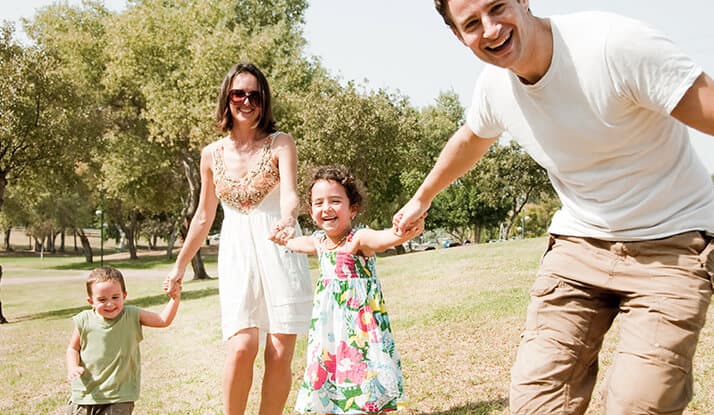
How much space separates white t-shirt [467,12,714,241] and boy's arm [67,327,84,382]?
339 cm

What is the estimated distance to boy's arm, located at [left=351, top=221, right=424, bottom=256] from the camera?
13.6 ft

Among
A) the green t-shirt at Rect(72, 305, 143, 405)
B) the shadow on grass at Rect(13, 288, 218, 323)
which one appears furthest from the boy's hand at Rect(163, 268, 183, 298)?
the shadow on grass at Rect(13, 288, 218, 323)

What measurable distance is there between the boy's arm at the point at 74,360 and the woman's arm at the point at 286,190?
152cm

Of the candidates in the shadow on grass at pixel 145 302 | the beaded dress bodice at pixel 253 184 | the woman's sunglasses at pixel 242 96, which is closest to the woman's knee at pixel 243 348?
the beaded dress bodice at pixel 253 184

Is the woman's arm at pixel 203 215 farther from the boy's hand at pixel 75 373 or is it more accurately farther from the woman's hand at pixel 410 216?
the woman's hand at pixel 410 216

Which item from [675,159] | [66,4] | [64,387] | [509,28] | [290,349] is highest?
[66,4]

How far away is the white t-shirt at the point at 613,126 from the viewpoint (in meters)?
2.47

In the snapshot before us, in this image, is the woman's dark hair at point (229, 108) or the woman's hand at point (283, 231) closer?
the woman's hand at point (283, 231)

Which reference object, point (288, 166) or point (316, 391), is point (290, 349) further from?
point (288, 166)

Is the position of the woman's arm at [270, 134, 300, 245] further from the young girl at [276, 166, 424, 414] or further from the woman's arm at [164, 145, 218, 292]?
the woman's arm at [164, 145, 218, 292]

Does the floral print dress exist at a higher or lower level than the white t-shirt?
lower

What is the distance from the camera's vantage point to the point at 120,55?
28656mm

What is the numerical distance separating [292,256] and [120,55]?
25.9 metres

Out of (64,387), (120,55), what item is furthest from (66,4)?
(64,387)
